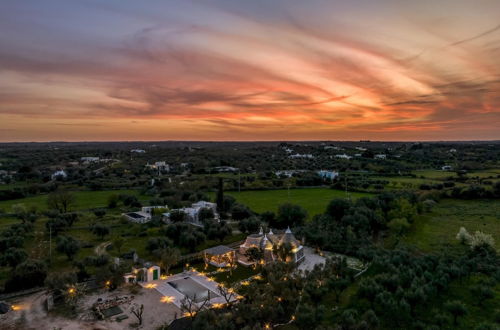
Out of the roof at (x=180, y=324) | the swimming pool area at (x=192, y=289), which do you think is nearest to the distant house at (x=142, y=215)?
the swimming pool area at (x=192, y=289)

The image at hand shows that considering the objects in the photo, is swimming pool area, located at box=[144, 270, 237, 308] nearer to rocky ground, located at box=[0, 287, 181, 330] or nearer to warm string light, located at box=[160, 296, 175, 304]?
warm string light, located at box=[160, 296, 175, 304]

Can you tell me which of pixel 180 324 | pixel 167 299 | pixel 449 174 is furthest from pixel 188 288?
pixel 449 174

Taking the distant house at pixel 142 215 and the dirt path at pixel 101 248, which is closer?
the dirt path at pixel 101 248

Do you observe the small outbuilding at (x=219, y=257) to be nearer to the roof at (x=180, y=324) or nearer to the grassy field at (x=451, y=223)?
the roof at (x=180, y=324)

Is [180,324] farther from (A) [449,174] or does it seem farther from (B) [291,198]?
(A) [449,174]

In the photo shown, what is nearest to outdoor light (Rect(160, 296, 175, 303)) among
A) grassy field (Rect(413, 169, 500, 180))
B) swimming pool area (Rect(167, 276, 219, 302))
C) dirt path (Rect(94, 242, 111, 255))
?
swimming pool area (Rect(167, 276, 219, 302))

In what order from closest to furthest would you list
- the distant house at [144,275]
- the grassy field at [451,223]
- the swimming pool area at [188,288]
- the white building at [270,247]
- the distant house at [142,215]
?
the swimming pool area at [188,288] → the distant house at [144,275] → the white building at [270,247] → the grassy field at [451,223] → the distant house at [142,215]
